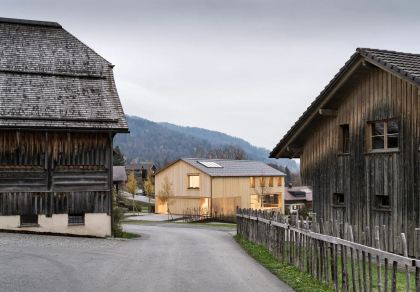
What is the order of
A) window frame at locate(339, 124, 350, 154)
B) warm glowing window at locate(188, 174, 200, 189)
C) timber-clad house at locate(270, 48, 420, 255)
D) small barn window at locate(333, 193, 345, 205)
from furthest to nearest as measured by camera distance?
warm glowing window at locate(188, 174, 200, 189)
small barn window at locate(333, 193, 345, 205)
window frame at locate(339, 124, 350, 154)
timber-clad house at locate(270, 48, 420, 255)

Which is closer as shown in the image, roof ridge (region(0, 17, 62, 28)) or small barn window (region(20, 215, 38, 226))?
small barn window (region(20, 215, 38, 226))

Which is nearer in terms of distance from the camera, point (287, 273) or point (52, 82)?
point (287, 273)

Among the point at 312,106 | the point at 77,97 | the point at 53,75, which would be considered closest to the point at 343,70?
the point at 312,106

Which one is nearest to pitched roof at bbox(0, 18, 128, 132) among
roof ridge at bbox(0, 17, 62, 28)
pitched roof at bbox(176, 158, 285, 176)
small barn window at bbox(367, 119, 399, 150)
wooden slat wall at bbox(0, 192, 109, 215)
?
roof ridge at bbox(0, 17, 62, 28)

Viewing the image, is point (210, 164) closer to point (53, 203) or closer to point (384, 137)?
point (53, 203)

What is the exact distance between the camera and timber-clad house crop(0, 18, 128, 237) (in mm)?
22259

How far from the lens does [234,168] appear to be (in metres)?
59.5

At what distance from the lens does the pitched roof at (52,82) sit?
74.2 ft

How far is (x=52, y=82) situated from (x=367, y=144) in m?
16.8

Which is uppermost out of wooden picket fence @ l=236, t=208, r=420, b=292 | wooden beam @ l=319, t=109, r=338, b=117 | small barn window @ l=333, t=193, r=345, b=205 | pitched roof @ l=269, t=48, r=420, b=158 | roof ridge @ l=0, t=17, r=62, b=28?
roof ridge @ l=0, t=17, r=62, b=28

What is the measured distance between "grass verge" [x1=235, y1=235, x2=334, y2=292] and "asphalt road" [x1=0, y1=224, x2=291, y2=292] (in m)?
0.27

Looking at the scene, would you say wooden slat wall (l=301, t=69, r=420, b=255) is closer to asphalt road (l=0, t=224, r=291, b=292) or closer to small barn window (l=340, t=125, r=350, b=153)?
small barn window (l=340, t=125, r=350, b=153)

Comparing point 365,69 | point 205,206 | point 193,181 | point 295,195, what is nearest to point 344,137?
point 365,69

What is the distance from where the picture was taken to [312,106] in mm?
18234
